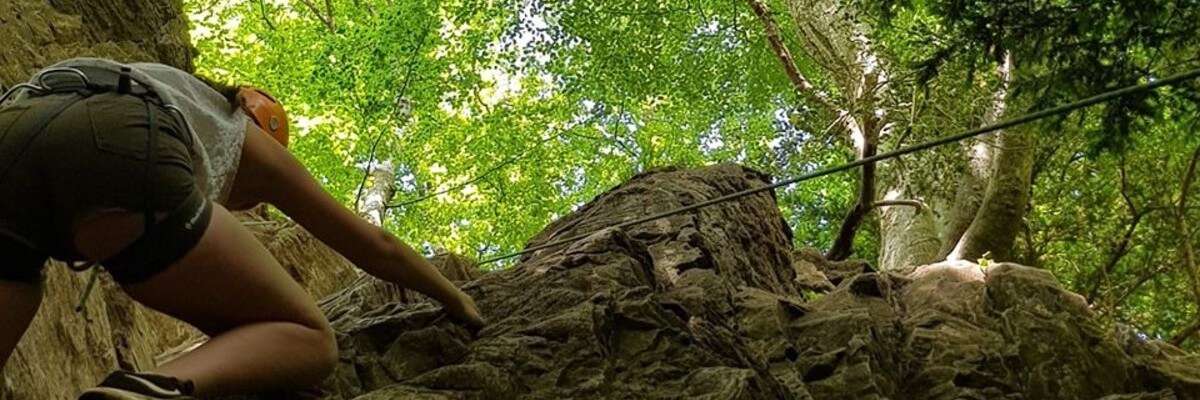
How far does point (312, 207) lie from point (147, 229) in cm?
66

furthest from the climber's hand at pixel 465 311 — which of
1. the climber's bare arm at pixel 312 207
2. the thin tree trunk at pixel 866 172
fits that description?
the thin tree trunk at pixel 866 172

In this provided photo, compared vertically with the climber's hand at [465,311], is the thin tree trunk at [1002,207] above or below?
above

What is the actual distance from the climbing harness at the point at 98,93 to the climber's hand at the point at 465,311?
1360 millimetres

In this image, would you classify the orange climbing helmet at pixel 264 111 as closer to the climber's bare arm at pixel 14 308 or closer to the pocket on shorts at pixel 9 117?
the pocket on shorts at pixel 9 117

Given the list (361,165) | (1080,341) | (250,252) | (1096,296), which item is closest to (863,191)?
(1080,341)

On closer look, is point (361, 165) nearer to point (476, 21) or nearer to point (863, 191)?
point (476, 21)

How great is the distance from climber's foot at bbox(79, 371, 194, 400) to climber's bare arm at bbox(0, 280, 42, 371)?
446 millimetres

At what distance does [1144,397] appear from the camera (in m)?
4.65

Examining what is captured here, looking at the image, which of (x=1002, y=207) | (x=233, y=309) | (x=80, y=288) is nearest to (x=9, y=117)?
(x=233, y=309)

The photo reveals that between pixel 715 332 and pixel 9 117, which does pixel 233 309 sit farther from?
pixel 715 332

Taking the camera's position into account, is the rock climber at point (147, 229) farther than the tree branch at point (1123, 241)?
No

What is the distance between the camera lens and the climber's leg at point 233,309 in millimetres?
2393

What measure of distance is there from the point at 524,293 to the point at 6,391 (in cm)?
193

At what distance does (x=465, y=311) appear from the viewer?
3.76 meters
